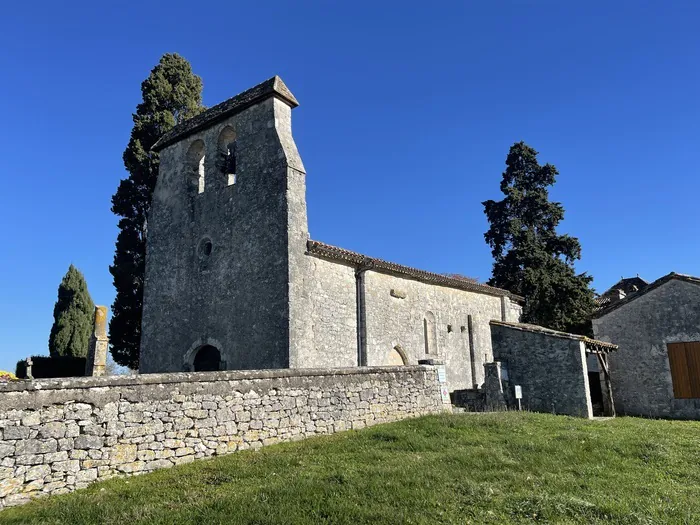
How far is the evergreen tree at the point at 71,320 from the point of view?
26.7m

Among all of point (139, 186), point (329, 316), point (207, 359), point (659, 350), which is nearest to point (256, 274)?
point (329, 316)

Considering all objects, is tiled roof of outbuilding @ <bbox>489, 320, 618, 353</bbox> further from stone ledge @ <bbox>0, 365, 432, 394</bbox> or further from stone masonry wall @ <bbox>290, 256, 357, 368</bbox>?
stone ledge @ <bbox>0, 365, 432, 394</bbox>

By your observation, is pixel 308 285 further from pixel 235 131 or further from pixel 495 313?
pixel 495 313

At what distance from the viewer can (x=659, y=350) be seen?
727 inches

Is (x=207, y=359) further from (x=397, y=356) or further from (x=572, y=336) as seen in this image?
(x=572, y=336)

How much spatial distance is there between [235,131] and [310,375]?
892 centimetres

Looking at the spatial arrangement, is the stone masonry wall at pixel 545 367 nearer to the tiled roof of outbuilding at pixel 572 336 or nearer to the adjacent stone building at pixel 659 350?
the tiled roof of outbuilding at pixel 572 336

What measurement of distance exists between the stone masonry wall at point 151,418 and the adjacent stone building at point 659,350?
1192 centimetres

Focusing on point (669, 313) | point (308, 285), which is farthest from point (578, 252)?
point (308, 285)

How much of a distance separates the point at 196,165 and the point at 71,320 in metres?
14.7

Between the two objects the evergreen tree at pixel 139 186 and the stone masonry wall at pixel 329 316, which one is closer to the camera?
the stone masonry wall at pixel 329 316

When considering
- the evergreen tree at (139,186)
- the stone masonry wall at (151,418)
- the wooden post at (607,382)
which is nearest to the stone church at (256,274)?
the stone masonry wall at (151,418)

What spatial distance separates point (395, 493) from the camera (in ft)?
21.8

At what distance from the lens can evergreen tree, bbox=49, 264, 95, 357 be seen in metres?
26.7
